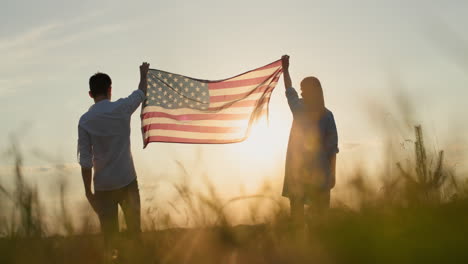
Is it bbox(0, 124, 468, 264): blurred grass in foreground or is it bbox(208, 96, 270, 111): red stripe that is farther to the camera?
bbox(208, 96, 270, 111): red stripe

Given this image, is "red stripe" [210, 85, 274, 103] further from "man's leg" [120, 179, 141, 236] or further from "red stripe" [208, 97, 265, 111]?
"man's leg" [120, 179, 141, 236]

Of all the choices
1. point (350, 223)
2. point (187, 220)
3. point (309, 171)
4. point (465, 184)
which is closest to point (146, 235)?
point (187, 220)

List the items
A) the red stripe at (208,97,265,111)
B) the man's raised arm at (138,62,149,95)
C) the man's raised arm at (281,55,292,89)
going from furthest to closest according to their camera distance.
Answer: the red stripe at (208,97,265,111), the man's raised arm at (281,55,292,89), the man's raised arm at (138,62,149,95)

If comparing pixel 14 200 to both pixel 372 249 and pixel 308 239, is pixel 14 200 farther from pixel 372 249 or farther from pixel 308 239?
→ pixel 372 249

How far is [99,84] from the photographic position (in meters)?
5.41

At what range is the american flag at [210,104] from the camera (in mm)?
8445

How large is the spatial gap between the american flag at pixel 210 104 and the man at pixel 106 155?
290cm

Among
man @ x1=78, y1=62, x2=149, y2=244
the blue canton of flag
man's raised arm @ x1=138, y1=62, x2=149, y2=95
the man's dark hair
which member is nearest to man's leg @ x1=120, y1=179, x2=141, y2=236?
man @ x1=78, y1=62, x2=149, y2=244

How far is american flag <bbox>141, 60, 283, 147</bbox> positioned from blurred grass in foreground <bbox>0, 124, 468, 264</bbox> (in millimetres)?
4059

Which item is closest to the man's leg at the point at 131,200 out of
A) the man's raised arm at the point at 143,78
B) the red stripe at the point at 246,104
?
the man's raised arm at the point at 143,78

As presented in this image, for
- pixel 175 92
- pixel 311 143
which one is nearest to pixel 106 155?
pixel 311 143

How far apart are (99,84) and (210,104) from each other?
353 centimetres

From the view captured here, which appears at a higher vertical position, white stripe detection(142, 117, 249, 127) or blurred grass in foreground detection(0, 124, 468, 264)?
white stripe detection(142, 117, 249, 127)

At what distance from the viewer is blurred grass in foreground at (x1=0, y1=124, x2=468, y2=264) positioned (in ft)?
7.04
